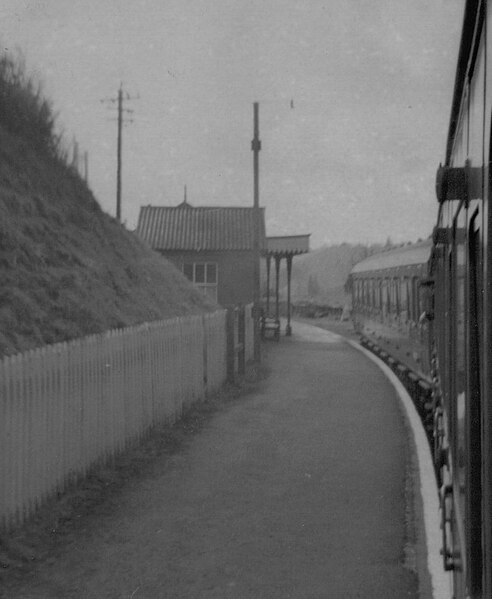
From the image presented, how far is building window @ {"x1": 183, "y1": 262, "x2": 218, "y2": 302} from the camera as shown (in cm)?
2959

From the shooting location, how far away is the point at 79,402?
22.4 ft

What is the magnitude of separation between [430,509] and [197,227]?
2552 centimetres

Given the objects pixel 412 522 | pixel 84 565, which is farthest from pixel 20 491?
pixel 412 522

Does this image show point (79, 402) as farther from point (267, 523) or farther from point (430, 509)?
point (430, 509)

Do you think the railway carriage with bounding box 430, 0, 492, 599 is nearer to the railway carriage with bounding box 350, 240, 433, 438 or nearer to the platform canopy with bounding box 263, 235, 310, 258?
the railway carriage with bounding box 350, 240, 433, 438

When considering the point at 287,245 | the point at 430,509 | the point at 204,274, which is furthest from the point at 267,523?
the point at 204,274

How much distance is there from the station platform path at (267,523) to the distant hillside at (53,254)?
257 centimetres

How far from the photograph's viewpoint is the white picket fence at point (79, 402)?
18.2ft

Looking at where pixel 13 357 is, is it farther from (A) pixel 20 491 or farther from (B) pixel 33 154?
(B) pixel 33 154

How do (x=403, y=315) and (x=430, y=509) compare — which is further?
(x=403, y=315)

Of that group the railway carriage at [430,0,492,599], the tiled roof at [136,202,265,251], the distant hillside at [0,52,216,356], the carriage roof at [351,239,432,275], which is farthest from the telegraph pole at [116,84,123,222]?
the railway carriage at [430,0,492,599]

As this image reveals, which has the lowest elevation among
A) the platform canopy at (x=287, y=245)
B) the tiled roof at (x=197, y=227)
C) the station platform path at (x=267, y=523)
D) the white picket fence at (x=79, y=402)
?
the station platform path at (x=267, y=523)

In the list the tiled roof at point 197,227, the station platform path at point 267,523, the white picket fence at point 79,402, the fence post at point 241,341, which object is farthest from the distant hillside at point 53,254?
the tiled roof at point 197,227

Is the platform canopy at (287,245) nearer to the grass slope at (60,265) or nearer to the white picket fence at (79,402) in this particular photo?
the grass slope at (60,265)
